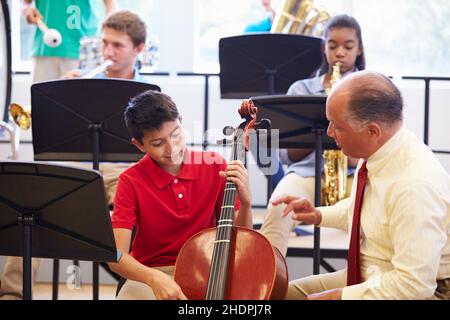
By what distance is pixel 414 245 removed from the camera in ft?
6.90

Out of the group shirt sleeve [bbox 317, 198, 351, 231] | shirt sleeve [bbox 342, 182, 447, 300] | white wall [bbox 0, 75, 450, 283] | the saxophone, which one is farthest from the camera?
white wall [bbox 0, 75, 450, 283]

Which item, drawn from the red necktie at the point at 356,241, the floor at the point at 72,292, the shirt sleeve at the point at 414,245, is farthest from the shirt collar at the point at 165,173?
the floor at the point at 72,292

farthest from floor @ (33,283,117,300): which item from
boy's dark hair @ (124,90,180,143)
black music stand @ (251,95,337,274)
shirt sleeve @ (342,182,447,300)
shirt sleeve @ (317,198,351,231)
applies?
shirt sleeve @ (342,182,447,300)

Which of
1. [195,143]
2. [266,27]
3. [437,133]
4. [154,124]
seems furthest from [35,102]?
[437,133]

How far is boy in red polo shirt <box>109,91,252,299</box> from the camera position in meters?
2.77

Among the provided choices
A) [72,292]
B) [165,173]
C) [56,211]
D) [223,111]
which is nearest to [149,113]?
[165,173]

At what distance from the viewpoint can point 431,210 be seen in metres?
2.12

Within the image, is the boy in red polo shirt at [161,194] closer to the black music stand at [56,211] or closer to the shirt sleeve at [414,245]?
the black music stand at [56,211]

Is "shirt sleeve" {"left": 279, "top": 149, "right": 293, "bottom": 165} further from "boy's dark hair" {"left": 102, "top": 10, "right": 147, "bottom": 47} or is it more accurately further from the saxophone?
"boy's dark hair" {"left": 102, "top": 10, "right": 147, "bottom": 47}

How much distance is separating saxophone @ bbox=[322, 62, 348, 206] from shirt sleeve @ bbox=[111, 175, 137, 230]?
1.40m

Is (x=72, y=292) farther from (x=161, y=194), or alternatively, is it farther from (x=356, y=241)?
(x=356, y=241)

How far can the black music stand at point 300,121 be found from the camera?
10.3 feet

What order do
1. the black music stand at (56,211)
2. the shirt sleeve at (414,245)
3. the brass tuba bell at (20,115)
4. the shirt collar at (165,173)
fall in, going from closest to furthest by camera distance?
the shirt sleeve at (414,245) < the black music stand at (56,211) < the shirt collar at (165,173) < the brass tuba bell at (20,115)

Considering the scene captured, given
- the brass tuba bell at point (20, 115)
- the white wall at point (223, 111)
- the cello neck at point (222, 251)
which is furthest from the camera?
the white wall at point (223, 111)
